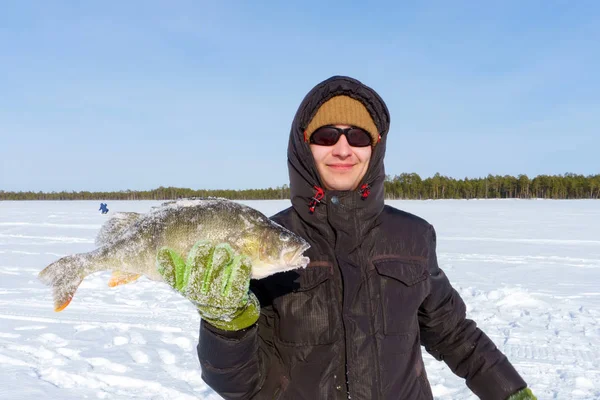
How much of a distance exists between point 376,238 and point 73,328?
5.03 metres

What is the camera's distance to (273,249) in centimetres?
203

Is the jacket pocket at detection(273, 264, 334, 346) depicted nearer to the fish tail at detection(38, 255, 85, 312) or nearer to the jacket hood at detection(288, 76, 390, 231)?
the jacket hood at detection(288, 76, 390, 231)

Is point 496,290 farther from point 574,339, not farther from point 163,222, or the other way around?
point 163,222

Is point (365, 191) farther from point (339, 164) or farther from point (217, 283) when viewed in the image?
point (217, 283)

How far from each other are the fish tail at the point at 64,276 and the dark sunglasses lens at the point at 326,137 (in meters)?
1.39

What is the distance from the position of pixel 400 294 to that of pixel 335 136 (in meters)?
0.84

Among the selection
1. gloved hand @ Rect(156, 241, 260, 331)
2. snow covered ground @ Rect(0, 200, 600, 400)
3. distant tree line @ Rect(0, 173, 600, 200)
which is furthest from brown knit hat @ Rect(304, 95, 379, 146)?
distant tree line @ Rect(0, 173, 600, 200)

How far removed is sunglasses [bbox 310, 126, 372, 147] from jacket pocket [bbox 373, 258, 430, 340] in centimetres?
61

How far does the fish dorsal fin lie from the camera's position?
2.34 metres

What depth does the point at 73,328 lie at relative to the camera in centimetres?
563

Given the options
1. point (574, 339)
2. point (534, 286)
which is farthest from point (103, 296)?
point (534, 286)

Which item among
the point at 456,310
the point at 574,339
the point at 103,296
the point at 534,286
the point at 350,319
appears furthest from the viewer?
the point at 534,286

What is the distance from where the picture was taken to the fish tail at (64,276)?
7.50 feet

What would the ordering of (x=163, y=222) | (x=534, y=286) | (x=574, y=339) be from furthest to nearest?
(x=534, y=286) < (x=574, y=339) < (x=163, y=222)
